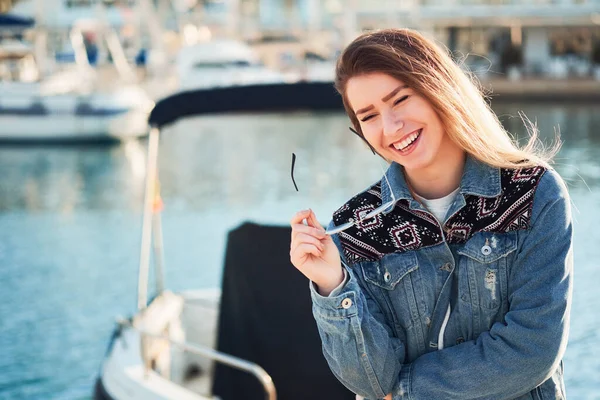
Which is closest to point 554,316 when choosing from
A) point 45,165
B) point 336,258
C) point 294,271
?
point 336,258

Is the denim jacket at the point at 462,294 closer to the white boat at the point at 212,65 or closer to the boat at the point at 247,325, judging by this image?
the boat at the point at 247,325

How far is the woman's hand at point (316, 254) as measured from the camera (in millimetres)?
1554

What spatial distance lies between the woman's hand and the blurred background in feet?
2.16

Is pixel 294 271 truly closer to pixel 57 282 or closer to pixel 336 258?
pixel 336 258

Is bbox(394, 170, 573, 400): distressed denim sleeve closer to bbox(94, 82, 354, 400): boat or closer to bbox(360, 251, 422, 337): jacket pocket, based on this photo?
bbox(360, 251, 422, 337): jacket pocket

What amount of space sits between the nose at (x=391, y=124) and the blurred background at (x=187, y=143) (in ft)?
1.38

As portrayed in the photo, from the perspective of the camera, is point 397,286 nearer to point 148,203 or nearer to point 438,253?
point 438,253

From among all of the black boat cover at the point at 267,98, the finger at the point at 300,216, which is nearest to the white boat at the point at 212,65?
the black boat cover at the point at 267,98

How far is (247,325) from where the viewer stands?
4246mm

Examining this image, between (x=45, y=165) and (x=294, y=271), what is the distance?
61.2 feet

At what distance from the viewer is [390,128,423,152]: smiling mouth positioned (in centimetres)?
163

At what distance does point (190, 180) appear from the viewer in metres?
18.9

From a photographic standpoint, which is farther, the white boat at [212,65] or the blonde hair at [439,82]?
the white boat at [212,65]

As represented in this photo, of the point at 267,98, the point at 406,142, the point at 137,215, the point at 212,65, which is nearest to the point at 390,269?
the point at 406,142
